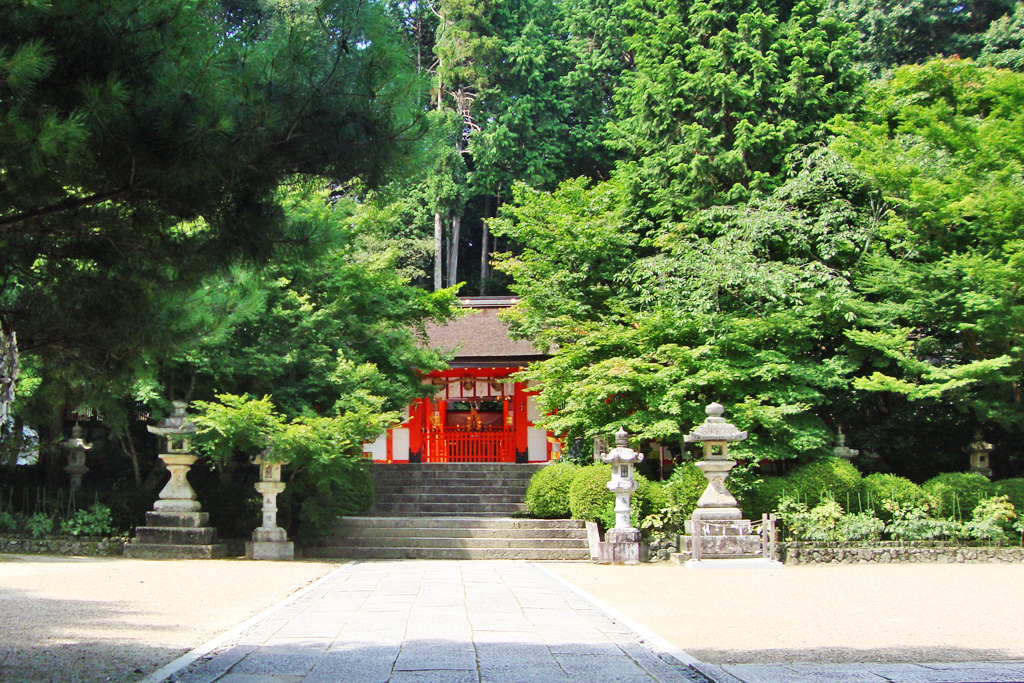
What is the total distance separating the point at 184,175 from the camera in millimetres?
3840

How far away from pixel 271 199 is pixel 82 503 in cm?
1047

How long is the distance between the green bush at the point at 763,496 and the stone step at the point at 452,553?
2474mm

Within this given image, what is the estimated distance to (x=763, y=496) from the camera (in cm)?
1225

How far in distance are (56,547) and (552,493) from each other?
7314 millimetres

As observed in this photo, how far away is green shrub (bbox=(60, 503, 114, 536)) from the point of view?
1203 cm

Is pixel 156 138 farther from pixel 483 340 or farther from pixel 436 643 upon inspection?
pixel 483 340

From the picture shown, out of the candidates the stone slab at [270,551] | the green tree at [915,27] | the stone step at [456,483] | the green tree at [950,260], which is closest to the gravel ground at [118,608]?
the stone slab at [270,551]

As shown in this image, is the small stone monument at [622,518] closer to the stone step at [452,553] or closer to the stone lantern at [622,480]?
the stone lantern at [622,480]

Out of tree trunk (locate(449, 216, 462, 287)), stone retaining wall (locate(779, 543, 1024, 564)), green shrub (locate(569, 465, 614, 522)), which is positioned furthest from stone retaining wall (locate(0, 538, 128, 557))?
tree trunk (locate(449, 216, 462, 287))

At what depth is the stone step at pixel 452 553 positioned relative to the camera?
40.7ft

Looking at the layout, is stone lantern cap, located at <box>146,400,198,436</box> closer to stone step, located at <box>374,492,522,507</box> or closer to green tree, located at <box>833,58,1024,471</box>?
stone step, located at <box>374,492,522,507</box>

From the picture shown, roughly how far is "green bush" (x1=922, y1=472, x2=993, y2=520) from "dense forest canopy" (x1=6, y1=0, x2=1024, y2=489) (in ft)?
3.55

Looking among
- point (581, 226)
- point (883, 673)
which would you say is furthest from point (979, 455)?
point (883, 673)

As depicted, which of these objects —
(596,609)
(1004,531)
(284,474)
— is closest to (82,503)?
(284,474)
